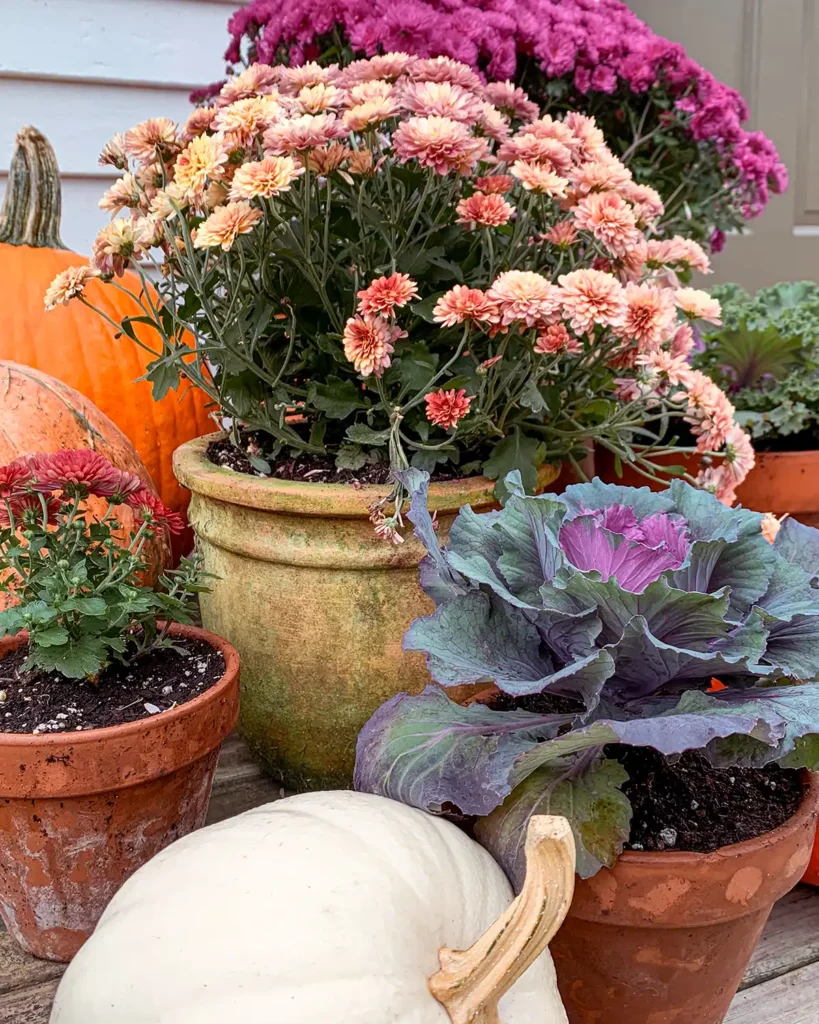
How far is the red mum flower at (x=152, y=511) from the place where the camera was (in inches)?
38.3

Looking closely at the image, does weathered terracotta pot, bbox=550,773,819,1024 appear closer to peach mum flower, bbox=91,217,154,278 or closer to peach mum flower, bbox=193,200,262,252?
peach mum flower, bbox=193,200,262,252

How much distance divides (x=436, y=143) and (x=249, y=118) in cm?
22

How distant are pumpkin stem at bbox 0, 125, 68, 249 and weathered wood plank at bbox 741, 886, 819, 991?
1696 millimetres

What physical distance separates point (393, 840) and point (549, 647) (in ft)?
0.82

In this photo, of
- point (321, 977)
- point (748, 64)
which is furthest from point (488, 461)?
point (748, 64)

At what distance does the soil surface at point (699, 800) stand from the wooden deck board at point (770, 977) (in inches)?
10.0

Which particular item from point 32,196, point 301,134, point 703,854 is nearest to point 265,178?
point 301,134

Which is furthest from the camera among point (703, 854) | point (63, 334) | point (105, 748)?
point (63, 334)

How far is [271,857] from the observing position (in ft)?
2.37

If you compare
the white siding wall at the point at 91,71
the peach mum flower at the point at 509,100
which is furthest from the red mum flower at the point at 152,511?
the white siding wall at the point at 91,71

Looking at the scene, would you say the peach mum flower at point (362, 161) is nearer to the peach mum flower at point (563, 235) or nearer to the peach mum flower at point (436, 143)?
the peach mum flower at point (436, 143)

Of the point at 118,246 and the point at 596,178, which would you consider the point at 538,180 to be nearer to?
the point at 596,178

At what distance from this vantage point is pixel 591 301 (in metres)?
1.01

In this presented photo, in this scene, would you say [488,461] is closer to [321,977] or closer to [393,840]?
[393,840]
